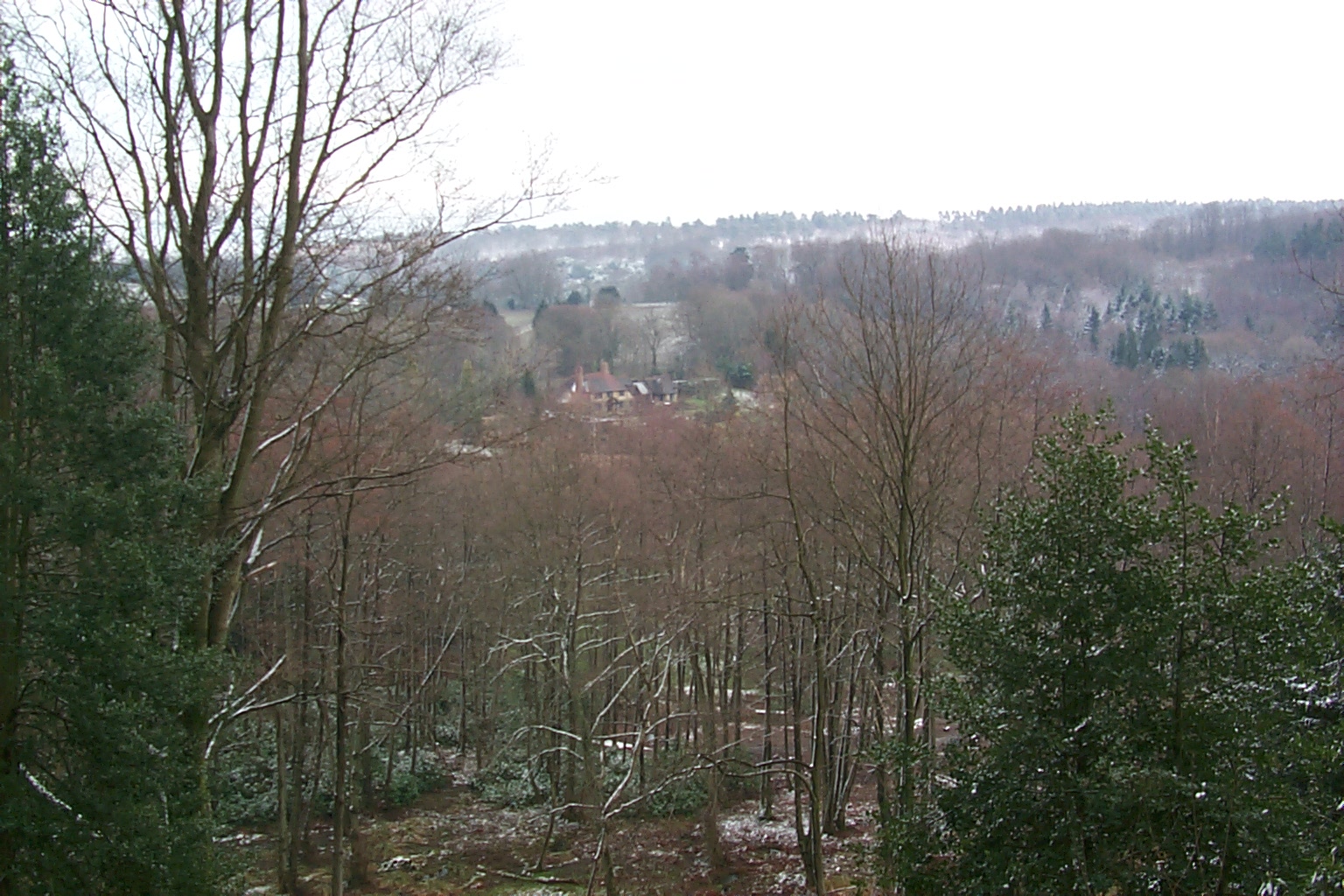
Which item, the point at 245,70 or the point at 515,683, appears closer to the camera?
the point at 245,70

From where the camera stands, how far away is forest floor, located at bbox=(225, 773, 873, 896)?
13.6 meters

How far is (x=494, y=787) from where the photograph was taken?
63.6ft

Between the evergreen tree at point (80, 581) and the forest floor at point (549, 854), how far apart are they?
767cm

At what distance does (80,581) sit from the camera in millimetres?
5570

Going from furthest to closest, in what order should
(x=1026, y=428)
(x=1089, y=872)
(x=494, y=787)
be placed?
(x=494, y=787) → (x=1026, y=428) → (x=1089, y=872)

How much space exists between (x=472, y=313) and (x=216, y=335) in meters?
1.90

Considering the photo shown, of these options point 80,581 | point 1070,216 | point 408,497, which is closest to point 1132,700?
point 80,581

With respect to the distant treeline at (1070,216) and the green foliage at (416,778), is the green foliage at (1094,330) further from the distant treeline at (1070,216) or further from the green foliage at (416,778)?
the distant treeline at (1070,216)

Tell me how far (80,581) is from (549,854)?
1221 cm

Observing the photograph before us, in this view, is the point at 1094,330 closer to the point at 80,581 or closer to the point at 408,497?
the point at 408,497

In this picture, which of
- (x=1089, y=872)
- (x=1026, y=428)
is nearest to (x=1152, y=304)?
(x=1026, y=428)

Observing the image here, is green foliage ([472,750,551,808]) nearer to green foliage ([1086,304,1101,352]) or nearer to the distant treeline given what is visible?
green foliage ([1086,304,1101,352])

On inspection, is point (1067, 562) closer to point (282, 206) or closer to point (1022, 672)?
point (1022, 672)

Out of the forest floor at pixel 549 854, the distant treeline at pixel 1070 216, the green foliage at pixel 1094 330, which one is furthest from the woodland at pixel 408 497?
the distant treeline at pixel 1070 216
